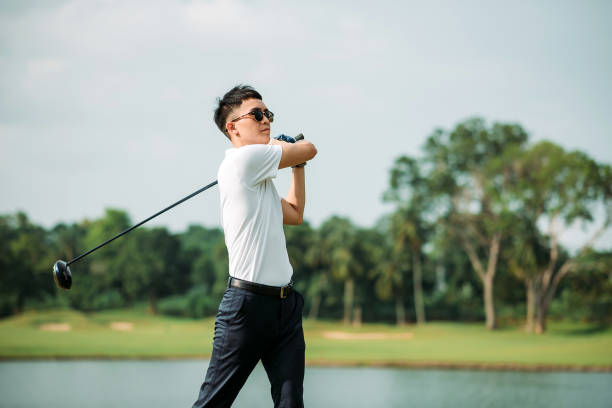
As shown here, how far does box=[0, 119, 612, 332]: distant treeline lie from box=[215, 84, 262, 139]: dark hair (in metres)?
34.9

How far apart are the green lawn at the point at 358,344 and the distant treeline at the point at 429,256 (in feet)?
13.2

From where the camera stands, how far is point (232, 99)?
3.02 m

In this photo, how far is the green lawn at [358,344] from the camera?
22641 millimetres

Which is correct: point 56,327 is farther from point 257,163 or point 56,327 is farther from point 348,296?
point 257,163

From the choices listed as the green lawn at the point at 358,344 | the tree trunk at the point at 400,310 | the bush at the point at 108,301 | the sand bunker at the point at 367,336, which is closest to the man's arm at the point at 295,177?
the green lawn at the point at 358,344

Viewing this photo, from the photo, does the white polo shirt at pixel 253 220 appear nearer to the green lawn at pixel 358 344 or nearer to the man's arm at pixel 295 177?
the man's arm at pixel 295 177

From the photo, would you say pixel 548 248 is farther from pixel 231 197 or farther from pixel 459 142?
pixel 231 197

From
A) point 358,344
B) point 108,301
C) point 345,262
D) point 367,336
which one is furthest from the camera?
point 108,301

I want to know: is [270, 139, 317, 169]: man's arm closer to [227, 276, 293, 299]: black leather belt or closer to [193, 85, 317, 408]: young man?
[193, 85, 317, 408]: young man

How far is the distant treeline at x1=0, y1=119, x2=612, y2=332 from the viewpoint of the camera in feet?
121

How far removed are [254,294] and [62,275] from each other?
103cm

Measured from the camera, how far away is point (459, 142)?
40094 millimetres

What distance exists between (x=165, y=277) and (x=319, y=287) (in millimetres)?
14530

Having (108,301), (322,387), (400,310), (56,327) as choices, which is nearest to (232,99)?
(322,387)
